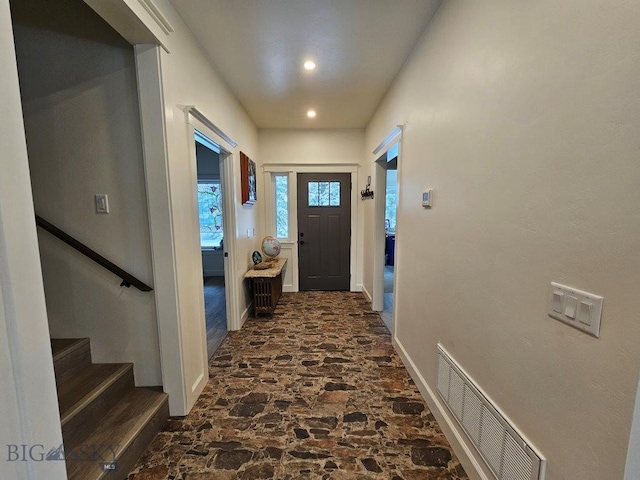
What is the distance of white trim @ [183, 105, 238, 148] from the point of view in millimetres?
1824

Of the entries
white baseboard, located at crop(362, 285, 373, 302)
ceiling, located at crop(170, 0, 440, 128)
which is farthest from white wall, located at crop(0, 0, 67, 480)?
white baseboard, located at crop(362, 285, 373, 302)

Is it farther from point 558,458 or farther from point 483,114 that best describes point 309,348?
point 483,114

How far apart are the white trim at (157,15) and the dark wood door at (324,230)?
2768 mm

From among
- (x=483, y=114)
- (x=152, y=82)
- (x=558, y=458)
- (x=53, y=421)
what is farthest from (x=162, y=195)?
(x=558, y=458)

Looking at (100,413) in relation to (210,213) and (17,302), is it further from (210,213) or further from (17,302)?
(210,213)

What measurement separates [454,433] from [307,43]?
2.77 metres

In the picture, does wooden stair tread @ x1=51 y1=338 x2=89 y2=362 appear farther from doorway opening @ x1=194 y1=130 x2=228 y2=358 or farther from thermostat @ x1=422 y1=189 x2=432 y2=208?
doorway opening @ x1=194 y1=130 x2=228 y2=358

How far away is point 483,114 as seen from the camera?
1.26m

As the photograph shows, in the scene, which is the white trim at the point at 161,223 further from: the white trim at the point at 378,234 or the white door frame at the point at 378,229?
the white trim at the point at 378,234

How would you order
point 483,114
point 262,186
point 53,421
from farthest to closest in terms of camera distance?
point 262,186, point 483,114, point 53,421

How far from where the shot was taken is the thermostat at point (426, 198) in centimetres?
182

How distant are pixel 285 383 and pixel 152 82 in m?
2.22

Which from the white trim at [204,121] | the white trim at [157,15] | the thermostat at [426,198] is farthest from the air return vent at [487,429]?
the white trim at [157,15]

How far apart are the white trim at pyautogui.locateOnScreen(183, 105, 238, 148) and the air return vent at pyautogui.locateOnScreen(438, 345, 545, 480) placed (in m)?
2.28
